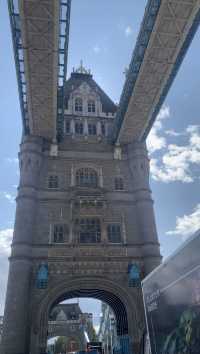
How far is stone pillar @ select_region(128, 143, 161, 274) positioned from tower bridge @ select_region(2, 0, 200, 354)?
0.10m

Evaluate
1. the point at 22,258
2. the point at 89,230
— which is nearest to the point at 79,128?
the point at 89,230

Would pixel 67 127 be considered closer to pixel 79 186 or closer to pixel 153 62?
pixel 79 186

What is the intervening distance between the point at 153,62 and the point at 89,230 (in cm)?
1618

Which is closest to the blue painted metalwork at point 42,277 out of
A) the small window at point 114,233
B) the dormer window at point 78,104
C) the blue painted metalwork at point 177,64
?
the small window at point 114,233

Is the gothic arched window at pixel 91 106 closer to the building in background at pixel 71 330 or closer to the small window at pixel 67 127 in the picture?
the small window at pixel 67 127

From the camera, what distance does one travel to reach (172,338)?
31.2 feet

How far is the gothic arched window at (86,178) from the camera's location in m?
32.7

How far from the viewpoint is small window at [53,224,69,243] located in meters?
28.7

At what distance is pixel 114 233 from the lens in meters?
30.0

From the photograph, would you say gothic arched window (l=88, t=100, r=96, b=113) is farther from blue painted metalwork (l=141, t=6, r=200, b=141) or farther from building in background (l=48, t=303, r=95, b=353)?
building in background (l=48, t=303, r=95, b=353)

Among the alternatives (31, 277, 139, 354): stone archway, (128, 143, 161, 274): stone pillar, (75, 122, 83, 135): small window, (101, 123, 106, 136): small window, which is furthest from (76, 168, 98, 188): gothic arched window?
(31, 277, 139, 354): stone archway

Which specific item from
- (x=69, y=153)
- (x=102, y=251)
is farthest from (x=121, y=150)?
(x=102, y=251)

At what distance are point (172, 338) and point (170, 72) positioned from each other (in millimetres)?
23188

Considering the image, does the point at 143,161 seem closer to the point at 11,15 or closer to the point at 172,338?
the point at 11,15
